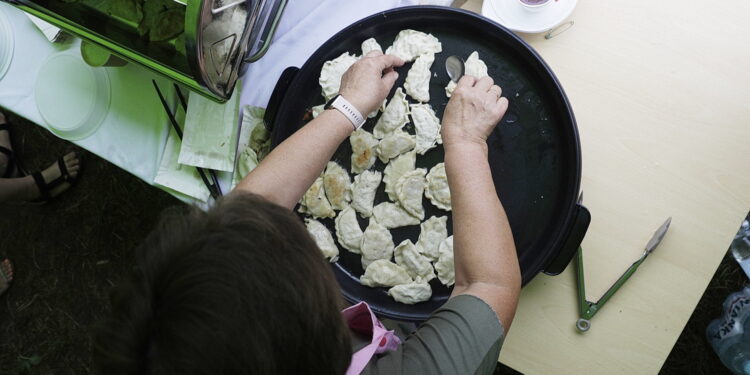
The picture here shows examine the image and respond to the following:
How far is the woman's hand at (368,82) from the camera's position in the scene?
4.25 ft

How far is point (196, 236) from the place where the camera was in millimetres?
749

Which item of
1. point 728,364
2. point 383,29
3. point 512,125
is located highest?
point 383,29

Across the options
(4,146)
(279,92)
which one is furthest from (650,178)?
(4,146)

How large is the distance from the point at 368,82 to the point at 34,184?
79.7 inches

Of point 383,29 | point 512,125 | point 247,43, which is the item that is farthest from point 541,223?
point 247,43

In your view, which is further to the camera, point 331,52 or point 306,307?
point 331,52

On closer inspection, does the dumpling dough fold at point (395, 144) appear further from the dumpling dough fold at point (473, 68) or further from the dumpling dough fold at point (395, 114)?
the dumpling dough fold at point (473, 68)

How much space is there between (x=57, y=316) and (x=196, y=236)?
2.28 meters

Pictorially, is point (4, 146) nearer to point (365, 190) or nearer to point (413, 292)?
point (365, 190)

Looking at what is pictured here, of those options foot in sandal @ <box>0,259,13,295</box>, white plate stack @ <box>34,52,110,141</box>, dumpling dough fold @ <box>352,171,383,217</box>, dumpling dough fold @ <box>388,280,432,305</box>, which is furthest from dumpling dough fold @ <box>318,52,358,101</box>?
foot in sandal @ <box>0,259,13,295</box>

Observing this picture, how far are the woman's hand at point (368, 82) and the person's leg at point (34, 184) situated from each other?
1840mm

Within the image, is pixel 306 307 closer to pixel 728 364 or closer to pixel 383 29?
pixel 383 29

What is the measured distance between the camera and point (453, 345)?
0.96 m

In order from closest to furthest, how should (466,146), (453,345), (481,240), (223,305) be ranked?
(223,305)
(453,345)
(481,240)
(466,146)
